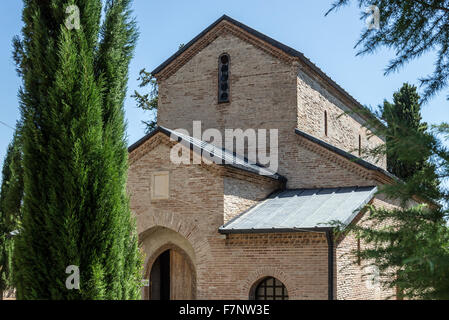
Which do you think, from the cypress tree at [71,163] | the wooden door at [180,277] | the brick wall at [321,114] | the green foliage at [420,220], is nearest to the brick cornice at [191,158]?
the wooden door at [180,277]

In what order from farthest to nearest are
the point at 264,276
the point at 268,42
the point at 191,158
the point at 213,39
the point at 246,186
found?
1. the point at 213,39
2. the point at 268,42
3. the point at 246,186
4. the point at 191,158
5. the point at 264,276

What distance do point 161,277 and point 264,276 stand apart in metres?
3.63

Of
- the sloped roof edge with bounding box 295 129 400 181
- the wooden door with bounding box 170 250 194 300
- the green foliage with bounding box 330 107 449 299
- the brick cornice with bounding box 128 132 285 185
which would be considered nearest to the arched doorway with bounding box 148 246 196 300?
the wooden door with bounding box 170 250 194 300

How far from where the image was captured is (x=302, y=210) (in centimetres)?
1269

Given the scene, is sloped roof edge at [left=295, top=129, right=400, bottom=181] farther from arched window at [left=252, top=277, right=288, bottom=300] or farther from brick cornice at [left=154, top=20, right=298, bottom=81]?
arched window at [left=252, top=277, right=288, bottom=300]

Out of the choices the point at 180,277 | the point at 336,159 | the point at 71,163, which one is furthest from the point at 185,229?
the point at 71,163

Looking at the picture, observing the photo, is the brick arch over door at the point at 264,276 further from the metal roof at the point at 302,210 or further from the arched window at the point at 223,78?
the arched window at the point at 223,78

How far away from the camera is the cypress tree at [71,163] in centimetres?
581

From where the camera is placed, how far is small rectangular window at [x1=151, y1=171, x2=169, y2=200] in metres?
13.0

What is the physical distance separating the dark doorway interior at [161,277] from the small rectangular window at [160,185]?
188 centimetres

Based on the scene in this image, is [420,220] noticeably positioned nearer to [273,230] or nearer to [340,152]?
[273,230]

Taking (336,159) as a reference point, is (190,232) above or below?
below

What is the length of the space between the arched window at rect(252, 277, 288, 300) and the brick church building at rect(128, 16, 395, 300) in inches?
1.0
